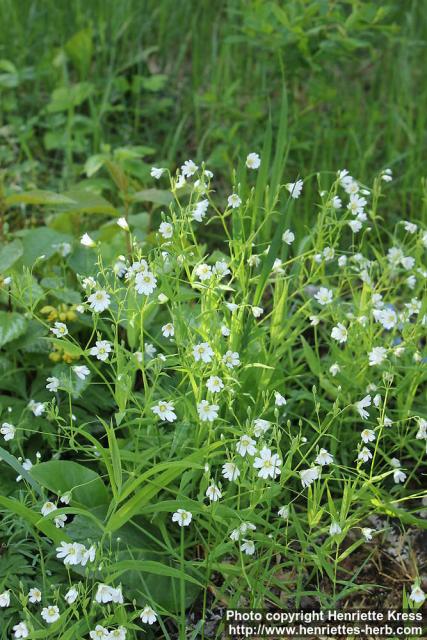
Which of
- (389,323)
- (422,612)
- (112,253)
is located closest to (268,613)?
(422,612)

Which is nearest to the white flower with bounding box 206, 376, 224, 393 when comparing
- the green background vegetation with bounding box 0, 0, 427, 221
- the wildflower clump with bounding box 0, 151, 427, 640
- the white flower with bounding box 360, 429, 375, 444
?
the wildflower clump with bounding box 0, 151, 427, 640

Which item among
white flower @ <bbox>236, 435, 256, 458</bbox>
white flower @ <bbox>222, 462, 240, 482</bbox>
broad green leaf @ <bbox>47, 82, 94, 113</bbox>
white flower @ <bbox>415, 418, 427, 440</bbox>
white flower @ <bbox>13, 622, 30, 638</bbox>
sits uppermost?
broad green leaf @ <bbox>47, 82, 94, 113</bbox>

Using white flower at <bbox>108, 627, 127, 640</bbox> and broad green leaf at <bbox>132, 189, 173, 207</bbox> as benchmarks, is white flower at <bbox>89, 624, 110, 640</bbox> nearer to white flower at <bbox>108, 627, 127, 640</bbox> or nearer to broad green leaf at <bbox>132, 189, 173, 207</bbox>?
white flower at <bbox>108, 627, 127, 640</bbox>

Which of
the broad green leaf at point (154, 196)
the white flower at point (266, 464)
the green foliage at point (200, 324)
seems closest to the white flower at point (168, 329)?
the green foliage at point (200, 324)

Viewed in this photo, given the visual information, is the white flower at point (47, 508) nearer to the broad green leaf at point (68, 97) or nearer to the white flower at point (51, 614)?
the white flower at point (51, 614)

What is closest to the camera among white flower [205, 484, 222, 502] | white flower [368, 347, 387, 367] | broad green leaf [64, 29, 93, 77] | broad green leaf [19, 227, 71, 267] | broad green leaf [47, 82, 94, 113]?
white flower [205, 484, 222, 502]
